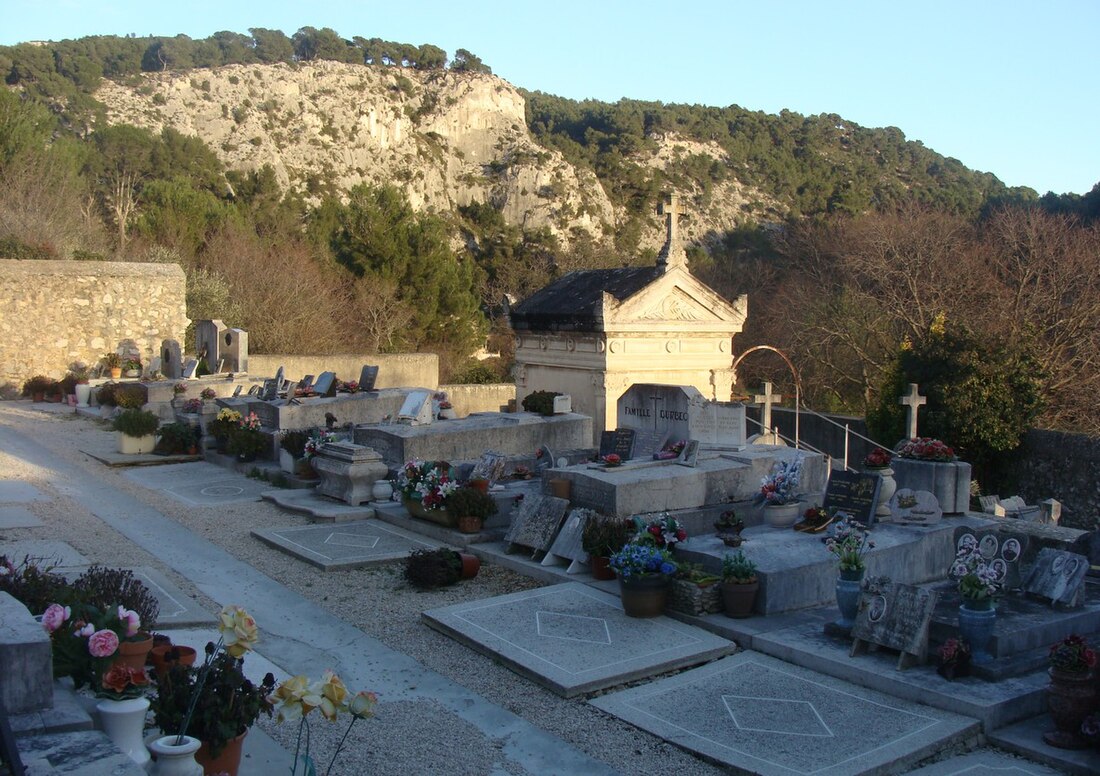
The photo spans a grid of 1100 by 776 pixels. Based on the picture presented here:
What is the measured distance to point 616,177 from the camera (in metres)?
74.3

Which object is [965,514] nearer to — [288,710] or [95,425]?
[288,710]

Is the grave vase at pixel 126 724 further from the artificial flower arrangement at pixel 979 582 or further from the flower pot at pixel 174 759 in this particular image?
the artificial flower arrangement at pixel 979 582

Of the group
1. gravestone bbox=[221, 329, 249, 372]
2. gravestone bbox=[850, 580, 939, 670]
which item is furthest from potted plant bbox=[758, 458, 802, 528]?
gravestone bbox=[221, 329, 249, 372]

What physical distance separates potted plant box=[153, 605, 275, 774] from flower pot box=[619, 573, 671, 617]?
3.92 metres

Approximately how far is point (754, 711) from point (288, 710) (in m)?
3.50

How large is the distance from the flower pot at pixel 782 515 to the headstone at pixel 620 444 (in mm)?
2632

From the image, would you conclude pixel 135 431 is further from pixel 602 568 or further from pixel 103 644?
pixel 103 644

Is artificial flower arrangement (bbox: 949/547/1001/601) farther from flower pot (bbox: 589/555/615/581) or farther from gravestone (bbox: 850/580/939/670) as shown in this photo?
flower pot (bbox: 589/555/615/581)

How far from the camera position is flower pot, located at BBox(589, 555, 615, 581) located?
9.20 m

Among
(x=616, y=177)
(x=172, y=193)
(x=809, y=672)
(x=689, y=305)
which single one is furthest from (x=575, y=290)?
(x=616, y=177)

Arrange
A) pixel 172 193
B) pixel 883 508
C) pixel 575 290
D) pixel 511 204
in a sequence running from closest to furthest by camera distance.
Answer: pixel 883 508
pixel 575 290
pixel 172 193
pixel 511 204

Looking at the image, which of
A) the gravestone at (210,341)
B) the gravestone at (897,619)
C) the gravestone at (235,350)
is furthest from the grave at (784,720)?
the gravestone at (210,341)

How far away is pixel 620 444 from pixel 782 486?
285cm

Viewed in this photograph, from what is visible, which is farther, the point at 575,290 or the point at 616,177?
the point at 616,177
